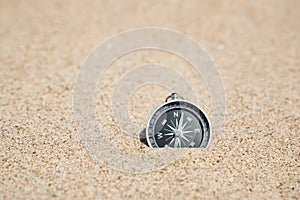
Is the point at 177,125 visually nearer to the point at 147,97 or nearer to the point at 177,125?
the point at 177,125

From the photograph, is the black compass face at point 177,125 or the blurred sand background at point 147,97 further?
the black compass face at point 177,125

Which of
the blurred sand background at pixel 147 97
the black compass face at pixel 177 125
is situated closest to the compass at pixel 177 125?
the black compass face at pixel 177 125

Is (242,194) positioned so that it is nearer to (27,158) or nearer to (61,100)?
(27,158)

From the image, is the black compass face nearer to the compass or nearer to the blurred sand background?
the compass

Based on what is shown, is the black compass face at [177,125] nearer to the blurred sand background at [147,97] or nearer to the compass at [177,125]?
the compass at [177,125]

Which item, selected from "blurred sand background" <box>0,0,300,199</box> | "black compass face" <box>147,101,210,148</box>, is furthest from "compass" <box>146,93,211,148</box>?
"blurred sand background" <box>0,0,300,199</box>

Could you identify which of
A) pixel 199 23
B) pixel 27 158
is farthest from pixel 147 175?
pixel 199 23
